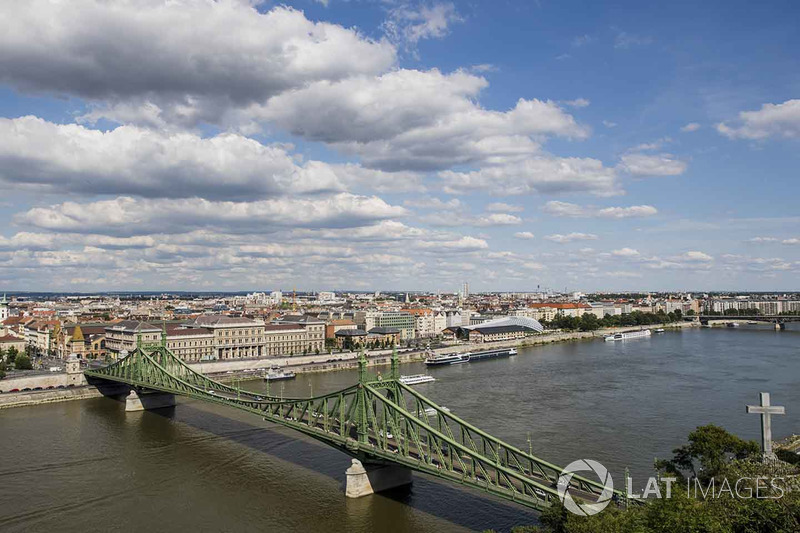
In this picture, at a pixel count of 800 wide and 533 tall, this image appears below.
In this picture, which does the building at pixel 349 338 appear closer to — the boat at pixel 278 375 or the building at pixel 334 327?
the building at pixel 334 327

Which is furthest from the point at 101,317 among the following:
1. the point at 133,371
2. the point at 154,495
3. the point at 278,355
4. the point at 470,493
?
the point at 470,493

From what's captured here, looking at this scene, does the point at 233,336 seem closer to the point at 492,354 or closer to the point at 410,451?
the point at 492,354

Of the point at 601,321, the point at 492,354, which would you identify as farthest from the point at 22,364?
the point at 601,321

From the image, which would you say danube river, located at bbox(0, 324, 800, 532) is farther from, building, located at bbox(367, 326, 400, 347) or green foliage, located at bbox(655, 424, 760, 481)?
building, located at bbox(367, 326, 400, 347)

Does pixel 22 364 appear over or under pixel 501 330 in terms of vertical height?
under

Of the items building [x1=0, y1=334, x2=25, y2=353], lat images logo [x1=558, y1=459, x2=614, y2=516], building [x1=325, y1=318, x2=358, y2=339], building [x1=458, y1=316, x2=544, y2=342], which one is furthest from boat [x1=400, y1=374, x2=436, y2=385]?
building [x1=0, y1=334, x2=25, y2=353]

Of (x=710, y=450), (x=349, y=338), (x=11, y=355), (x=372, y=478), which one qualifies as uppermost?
(x=710, y=450)
